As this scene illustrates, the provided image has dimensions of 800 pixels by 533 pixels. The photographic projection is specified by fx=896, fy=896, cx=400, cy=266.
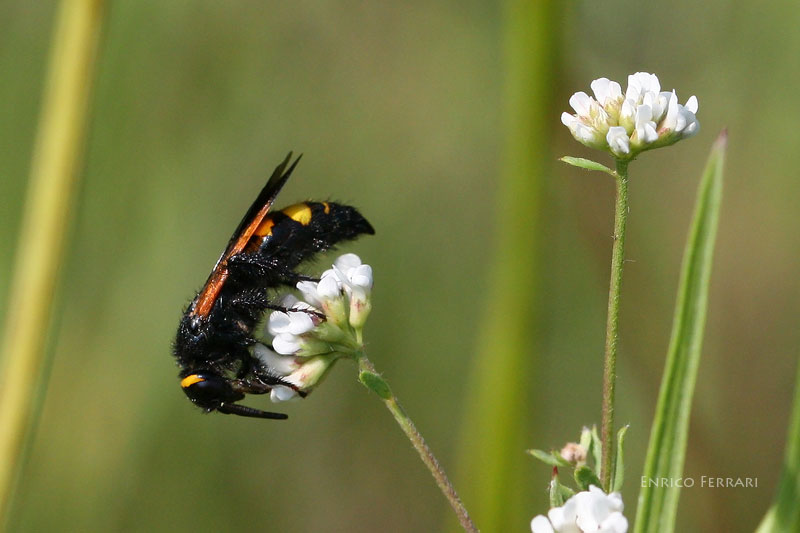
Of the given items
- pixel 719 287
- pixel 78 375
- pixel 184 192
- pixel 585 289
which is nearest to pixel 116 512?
pixel 78 375

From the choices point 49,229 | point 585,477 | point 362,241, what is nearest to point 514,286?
point 585,477

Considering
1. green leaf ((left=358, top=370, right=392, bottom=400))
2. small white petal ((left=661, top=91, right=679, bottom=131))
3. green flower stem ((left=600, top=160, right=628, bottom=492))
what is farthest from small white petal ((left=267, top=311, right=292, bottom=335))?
small white petal ((left=661, top=91, right=679, bottom=131))

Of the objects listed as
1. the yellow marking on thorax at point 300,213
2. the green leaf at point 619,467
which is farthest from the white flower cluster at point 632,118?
the yellow marking on thorax at point 300,213

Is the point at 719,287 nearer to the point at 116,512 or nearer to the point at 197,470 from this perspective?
the point at 197,470

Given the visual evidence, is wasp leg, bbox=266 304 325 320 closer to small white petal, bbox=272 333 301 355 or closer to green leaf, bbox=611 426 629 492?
small white petal, bbox=272 333 301 355

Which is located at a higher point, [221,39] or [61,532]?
[221,39]

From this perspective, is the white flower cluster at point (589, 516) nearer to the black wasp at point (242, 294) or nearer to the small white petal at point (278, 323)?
the small white petal at point (278, 323)

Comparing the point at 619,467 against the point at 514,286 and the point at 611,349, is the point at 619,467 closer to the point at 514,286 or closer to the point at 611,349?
the point at 611,349
